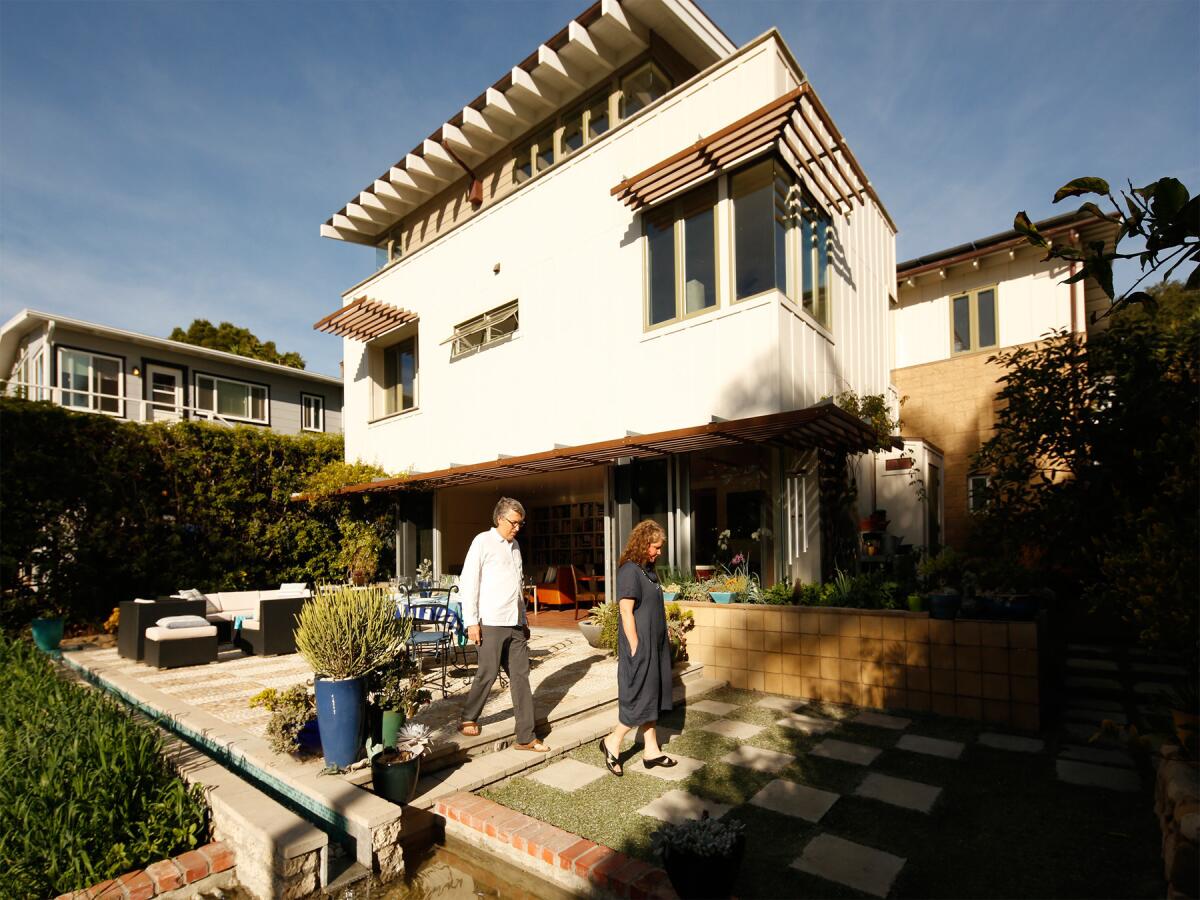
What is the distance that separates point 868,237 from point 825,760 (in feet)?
30.1

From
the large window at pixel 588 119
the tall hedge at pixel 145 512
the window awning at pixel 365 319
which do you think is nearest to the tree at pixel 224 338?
the window awning at pixel 365 319

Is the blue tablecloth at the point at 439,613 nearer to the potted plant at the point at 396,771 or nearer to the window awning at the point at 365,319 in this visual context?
the potted plant at the point at 396,771

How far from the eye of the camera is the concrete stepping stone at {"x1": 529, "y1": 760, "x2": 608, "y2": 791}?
4.15 m

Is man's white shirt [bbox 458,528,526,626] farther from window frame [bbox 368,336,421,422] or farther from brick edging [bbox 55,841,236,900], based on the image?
window frame [bbox 368,336,421,422]

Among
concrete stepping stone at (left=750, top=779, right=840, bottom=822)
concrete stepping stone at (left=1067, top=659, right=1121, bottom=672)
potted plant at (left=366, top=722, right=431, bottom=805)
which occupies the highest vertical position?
potted plant at (left=366, top=722, right=431, bottom=805)

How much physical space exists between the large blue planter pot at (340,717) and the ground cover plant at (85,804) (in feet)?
2.27

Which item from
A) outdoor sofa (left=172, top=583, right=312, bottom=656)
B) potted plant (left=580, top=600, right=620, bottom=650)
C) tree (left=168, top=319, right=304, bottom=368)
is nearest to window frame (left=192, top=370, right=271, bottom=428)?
tree (left=168, top=319, right=304, bottom=368)

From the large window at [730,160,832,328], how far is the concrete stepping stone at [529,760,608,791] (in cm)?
561

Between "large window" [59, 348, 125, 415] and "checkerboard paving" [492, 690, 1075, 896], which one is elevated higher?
"large window" [59, 348, 125, 415]

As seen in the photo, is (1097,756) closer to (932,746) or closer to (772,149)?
(932,746)

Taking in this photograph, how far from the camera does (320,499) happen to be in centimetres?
1378

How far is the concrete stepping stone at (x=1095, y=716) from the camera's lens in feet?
17.4

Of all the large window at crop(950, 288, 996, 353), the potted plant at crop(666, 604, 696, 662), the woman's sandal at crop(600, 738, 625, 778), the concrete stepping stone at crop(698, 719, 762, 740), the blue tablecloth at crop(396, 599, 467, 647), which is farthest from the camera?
the large window at crop(950, 288, 996, 353)

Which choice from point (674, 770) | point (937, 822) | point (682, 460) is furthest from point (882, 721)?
point (682, 460)
